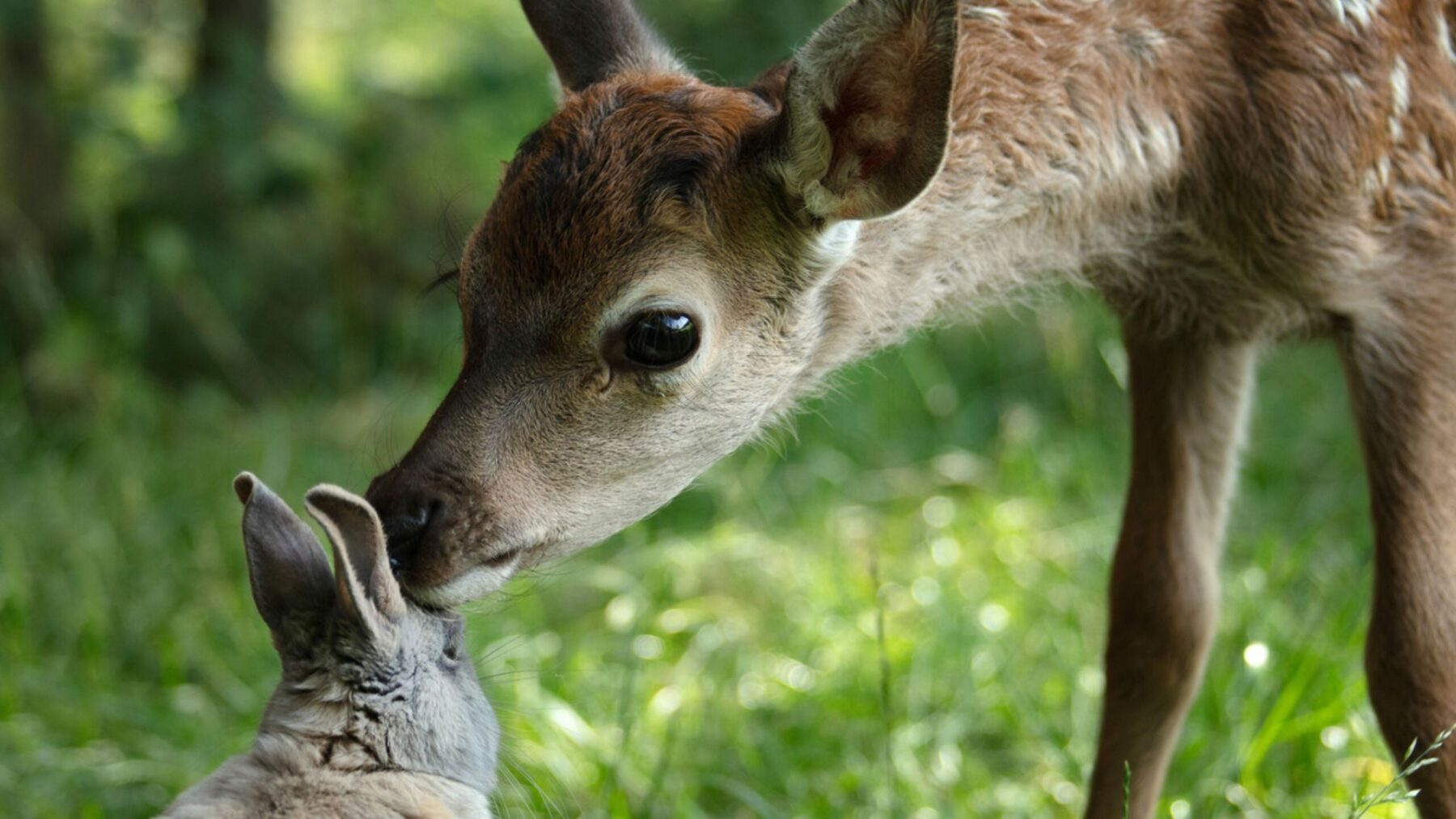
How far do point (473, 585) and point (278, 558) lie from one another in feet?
1.42

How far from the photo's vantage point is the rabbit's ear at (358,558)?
8.86 feet

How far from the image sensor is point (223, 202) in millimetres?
8414

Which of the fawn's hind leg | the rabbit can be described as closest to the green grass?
the fawn's hind leg

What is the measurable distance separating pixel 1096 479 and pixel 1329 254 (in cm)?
267

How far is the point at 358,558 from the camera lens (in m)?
2.85

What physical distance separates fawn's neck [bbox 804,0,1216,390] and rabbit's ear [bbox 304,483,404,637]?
1265 mm

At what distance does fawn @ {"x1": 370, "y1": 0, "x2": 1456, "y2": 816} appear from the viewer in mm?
3326

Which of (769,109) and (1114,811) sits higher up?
(769,109)

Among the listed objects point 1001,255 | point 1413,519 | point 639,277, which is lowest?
point 1413,519

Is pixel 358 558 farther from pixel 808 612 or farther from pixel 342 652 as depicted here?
pixel 808 612

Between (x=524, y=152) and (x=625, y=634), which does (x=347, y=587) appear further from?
(x=625, y=634)

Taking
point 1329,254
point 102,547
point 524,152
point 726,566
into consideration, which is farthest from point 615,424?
point 102,547

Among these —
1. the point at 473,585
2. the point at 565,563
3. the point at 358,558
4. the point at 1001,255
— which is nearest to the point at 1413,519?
the point at 1001,255

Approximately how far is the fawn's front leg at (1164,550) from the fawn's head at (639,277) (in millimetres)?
1190
